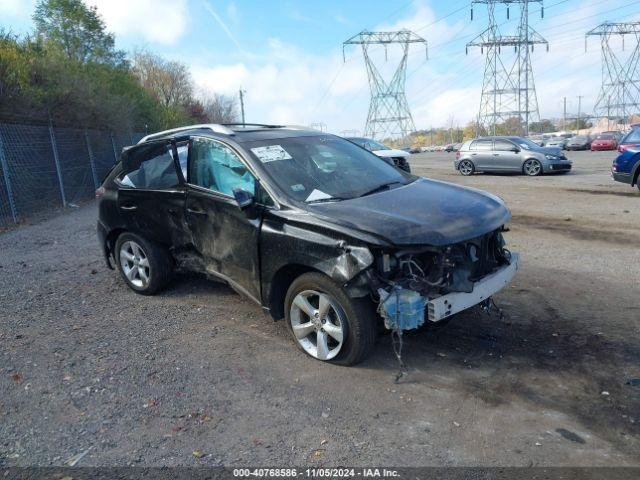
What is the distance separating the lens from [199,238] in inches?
192

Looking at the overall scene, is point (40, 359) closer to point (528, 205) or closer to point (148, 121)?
point (528, 205)

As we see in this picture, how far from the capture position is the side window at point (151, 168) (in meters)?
5.22

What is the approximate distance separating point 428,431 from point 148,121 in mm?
27510

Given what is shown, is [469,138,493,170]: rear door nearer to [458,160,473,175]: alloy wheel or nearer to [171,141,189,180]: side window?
[458,160,473,175]: alloy wheel

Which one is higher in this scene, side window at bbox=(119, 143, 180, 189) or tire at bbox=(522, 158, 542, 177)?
side window at bbox=(119, 143, 180, 189)

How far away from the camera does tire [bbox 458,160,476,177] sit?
20703 millimetres

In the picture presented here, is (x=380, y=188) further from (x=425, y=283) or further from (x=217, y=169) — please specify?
(x=217, y=169)

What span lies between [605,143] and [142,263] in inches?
1598

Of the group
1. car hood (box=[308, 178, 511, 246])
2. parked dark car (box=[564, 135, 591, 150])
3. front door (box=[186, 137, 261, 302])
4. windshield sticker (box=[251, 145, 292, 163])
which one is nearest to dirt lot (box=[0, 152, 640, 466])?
front door (box=[186, 137, 261, 302])

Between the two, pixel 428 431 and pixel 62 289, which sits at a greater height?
pixel 62 289

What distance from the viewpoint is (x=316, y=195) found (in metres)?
4.27

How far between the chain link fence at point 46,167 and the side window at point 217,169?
28.4ft

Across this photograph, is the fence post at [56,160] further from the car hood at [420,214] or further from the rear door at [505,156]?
the rear door at [505,156]

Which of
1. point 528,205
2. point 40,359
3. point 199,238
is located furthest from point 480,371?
point 528,205
